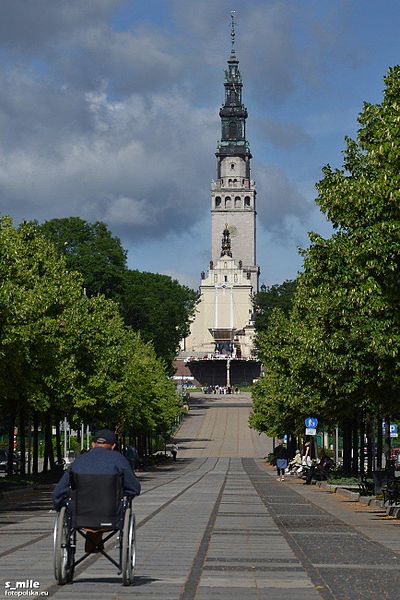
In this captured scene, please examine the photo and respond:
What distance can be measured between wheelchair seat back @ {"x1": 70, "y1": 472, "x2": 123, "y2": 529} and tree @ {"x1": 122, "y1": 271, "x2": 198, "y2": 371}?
10275 centimetres

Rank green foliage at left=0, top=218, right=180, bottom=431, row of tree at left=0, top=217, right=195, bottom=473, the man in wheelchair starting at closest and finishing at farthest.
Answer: the man in wheelchair < green foliage at left=0, top=218, right=180, bottom=431 < row of tree at left=0, top=217, right=195, bottom=473

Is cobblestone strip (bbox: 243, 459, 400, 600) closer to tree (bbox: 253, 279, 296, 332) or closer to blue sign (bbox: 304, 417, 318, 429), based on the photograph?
blue sign (bbox: 304, 417, 318, 429)

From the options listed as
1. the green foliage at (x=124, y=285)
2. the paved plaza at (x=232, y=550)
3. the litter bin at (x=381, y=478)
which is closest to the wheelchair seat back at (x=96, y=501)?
the paved plaza at (x=232, y=550)

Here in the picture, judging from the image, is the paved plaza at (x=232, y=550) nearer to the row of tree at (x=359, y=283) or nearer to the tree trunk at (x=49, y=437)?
the row of tree at (x=359, y=283)

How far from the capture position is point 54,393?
47.7m

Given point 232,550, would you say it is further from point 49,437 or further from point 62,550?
point 49,437

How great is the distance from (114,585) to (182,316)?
126m

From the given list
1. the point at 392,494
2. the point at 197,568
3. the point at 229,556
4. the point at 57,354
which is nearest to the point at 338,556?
the point at 229,556

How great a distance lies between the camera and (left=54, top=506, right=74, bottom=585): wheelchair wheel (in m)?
13.5

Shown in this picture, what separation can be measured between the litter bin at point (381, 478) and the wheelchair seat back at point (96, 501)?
24.0m

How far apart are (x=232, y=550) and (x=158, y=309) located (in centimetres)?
11387

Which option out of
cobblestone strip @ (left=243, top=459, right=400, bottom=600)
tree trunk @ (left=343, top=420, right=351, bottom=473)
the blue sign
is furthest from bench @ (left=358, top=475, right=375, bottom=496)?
the blue sign

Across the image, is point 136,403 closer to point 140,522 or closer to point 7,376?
point 7,376

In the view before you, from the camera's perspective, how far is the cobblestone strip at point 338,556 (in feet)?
46.4
